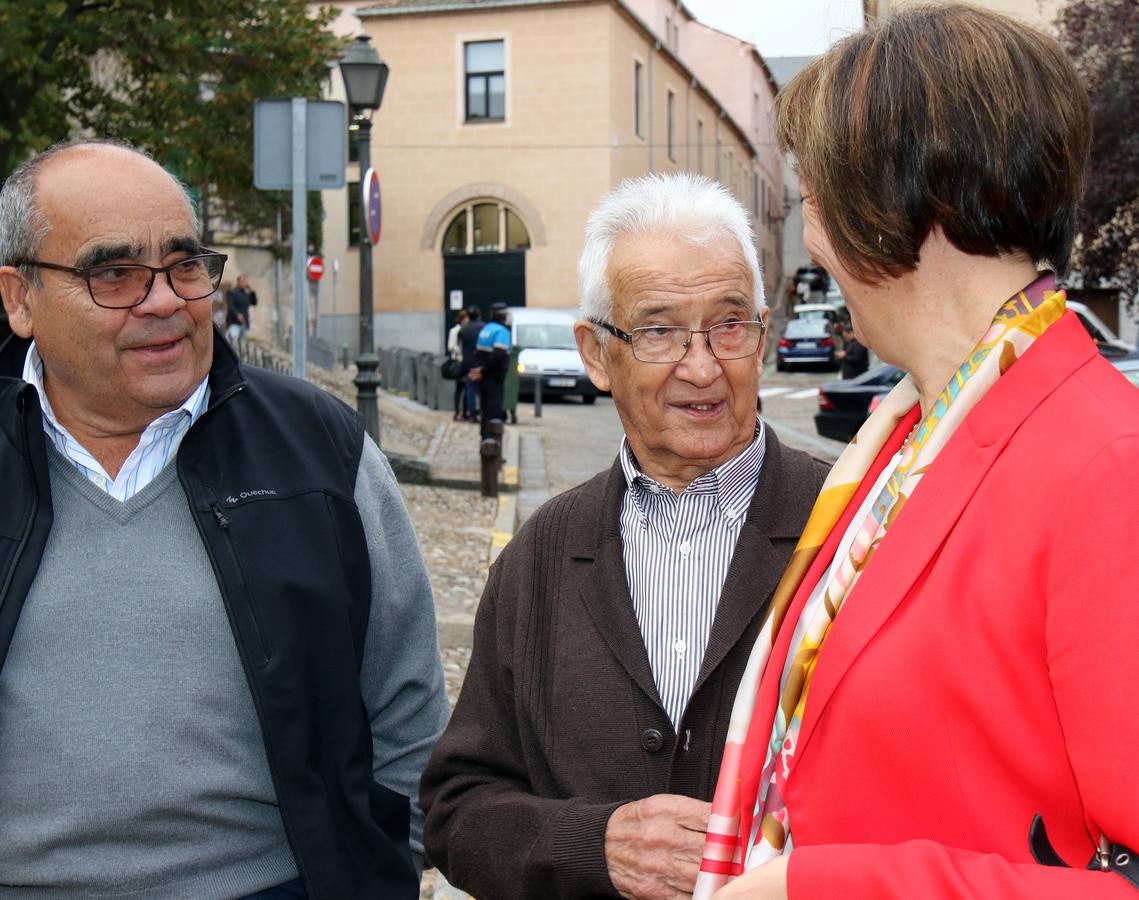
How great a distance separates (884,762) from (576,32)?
3835 cm

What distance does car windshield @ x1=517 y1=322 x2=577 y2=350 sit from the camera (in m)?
28.0

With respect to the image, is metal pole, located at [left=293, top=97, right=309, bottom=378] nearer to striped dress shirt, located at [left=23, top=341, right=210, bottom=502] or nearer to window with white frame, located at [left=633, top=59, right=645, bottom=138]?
striped dress shirt, located at [left=23, top=341, right=210, bottom=502]

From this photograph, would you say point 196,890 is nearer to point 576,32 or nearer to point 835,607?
point 835,607

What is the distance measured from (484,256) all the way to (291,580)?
3676 cm

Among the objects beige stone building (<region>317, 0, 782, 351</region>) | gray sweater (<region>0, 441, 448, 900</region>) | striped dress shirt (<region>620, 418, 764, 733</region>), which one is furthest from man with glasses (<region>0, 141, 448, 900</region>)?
beige stone building (<region>317, 0, 782, 351</region>)

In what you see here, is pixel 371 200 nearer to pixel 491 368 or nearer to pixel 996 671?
pixel 491 368

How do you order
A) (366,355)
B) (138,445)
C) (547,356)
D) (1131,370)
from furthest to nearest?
(547,356), (366,355), (1131,370), (138,445)

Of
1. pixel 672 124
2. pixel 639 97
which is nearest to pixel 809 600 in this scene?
pixel 639 97

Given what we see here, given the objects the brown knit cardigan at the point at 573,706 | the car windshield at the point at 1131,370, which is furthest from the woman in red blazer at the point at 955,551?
the car windshield at the point at 1131,370

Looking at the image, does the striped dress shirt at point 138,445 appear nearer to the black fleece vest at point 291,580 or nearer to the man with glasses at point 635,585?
the black fleece vest at point 291,580

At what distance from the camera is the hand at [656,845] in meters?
2.22

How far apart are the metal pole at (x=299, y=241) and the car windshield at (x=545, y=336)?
20193 millimetres

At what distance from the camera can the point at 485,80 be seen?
39.7 metres

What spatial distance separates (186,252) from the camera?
3.05 metres
